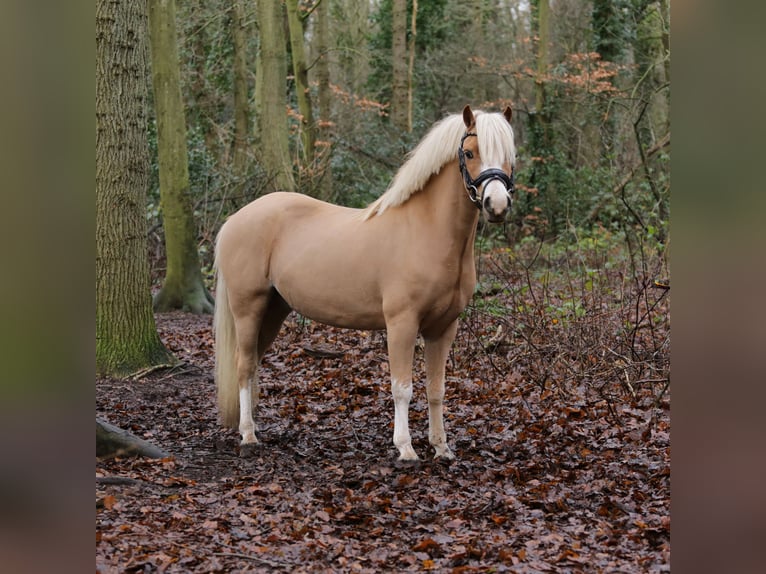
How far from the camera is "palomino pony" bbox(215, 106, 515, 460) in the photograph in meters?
5.07

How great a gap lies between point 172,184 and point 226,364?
6255 millimetres

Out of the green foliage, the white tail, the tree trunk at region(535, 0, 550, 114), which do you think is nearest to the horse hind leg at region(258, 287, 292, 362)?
the white tail

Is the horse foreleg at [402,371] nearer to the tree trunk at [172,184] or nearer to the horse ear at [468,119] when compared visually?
the horse ear at [468,119]

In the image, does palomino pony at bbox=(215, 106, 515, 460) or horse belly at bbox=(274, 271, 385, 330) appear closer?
palomino pony at bbox=(215, 106, 515, 460)

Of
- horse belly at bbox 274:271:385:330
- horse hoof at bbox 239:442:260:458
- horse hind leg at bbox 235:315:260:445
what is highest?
horse belly at bbox 274:271:385:330

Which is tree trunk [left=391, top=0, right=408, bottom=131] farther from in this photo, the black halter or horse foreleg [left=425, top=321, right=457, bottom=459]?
the black halter

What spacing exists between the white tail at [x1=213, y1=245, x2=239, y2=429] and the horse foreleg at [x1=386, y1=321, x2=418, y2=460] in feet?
4.85

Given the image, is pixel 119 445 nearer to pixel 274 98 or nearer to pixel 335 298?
pixel 335 298

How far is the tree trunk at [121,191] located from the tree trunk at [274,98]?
5.35 m

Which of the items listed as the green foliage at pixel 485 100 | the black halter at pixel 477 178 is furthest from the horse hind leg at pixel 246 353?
the green foliage at pixel 485 100

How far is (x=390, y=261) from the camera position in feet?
17.4

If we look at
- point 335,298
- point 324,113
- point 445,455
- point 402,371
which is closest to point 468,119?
point 335,298
